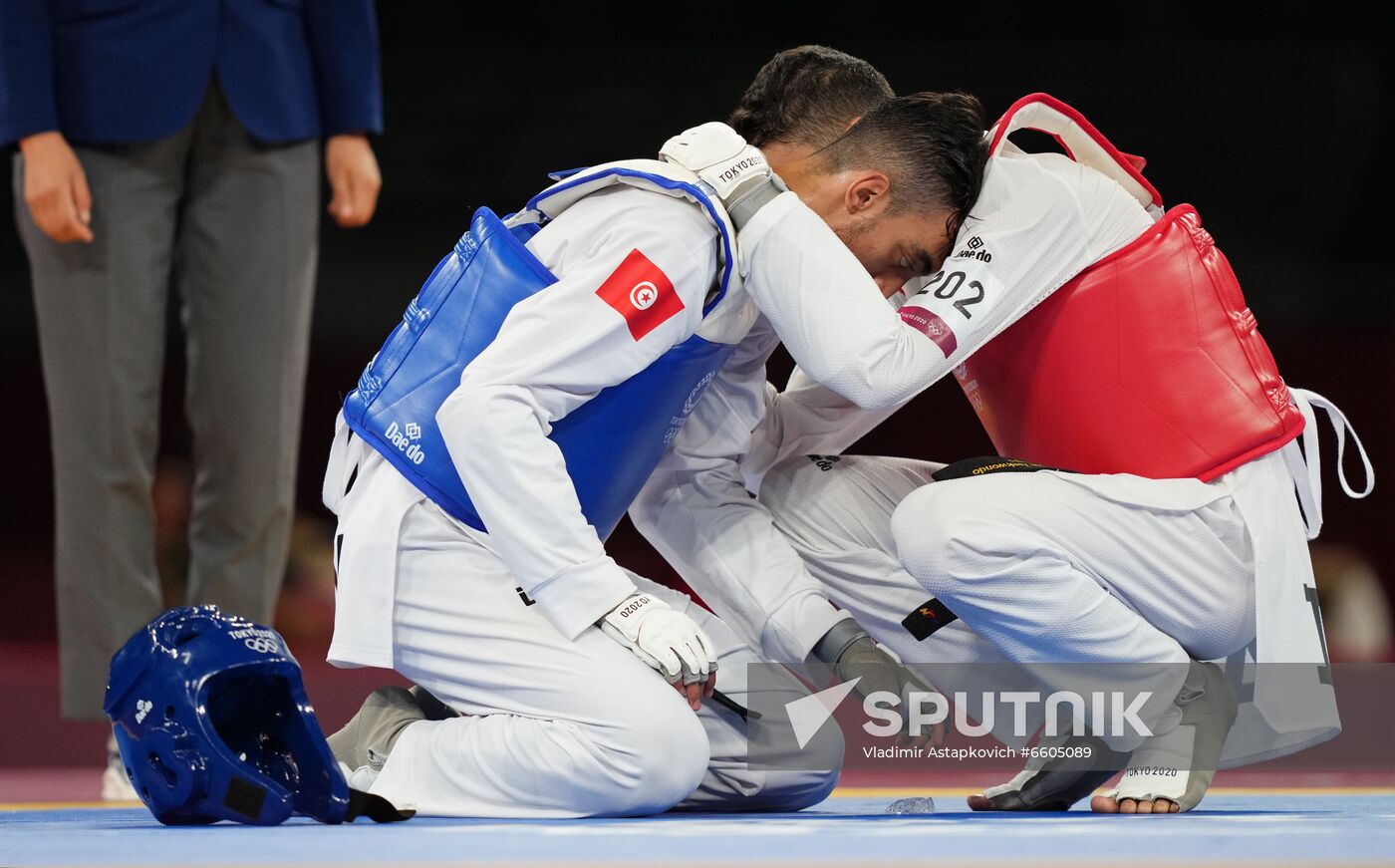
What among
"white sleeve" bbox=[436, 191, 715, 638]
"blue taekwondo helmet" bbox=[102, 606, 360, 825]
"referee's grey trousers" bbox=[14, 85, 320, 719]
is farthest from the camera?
"referee's grey trousers" bbox=[14, 85, 320, 719]

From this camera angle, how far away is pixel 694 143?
2.49 meters

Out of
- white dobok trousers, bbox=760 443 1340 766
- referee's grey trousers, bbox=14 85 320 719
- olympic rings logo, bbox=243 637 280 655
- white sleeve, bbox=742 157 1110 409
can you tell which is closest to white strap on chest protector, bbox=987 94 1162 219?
white sleeve, bbox=742 157 1110 409

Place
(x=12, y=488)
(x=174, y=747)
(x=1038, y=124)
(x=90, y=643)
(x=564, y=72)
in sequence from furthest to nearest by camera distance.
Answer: (x=564, y=72), (x=12, y=488), (x=90, y=643), (x=1038, y=124), (x=174, y=747)

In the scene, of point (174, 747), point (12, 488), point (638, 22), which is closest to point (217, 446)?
point (174, 747)

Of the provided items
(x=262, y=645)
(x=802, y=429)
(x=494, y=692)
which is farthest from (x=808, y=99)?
(x=262, y=645)

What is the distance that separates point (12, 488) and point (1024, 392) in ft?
15.6

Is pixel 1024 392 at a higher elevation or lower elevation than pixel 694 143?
lower

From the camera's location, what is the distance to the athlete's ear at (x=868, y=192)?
258cm

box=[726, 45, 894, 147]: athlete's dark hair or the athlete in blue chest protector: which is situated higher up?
box=[726, 45, 894, 147]: athlete's dark hair

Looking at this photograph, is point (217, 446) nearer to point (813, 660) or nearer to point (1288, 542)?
point (813, 660)

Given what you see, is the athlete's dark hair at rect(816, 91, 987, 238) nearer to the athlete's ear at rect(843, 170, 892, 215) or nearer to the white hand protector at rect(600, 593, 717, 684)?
the athlete's ear at rect(843, 170, 892, 215)

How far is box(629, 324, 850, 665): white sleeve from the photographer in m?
2.61

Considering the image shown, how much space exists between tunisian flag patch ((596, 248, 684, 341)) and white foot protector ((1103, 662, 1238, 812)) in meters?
1.00

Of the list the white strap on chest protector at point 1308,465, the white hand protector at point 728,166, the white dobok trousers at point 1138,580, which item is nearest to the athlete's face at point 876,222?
the white hand protector at point 728,166
